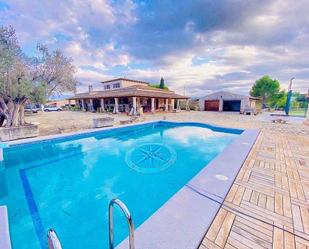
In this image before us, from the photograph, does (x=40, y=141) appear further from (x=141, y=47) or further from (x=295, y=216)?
(x=141, y=47)

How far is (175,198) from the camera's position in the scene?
2.78 m

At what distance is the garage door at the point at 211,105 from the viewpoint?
27.9 metres

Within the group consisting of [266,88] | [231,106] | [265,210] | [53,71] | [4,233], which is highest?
[266,88]

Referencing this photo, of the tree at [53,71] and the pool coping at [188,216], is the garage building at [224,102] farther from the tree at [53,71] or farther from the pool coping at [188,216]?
the pool coping at [188,216]

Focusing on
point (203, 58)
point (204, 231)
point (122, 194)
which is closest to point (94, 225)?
point (122, 194)

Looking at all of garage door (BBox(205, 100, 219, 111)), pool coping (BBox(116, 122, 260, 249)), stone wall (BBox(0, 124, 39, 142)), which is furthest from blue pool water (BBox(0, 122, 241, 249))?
garage door (BBox(205, 100, 219, 111))

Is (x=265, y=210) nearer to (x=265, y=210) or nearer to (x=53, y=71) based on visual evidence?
(x=265, y=210)

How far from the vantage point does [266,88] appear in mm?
39656

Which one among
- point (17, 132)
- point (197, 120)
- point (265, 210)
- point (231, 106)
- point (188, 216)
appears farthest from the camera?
point (231, 106)

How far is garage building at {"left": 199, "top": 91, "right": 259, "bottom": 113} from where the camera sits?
24.5 meters

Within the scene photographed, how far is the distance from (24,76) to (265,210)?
11.1 m

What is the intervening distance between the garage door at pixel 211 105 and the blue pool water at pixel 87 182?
2082 cm

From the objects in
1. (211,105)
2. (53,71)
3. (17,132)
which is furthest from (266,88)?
(17,132)

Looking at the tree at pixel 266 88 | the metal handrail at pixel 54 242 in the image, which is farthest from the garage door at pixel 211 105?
the metal handrail at pixel 54 242
